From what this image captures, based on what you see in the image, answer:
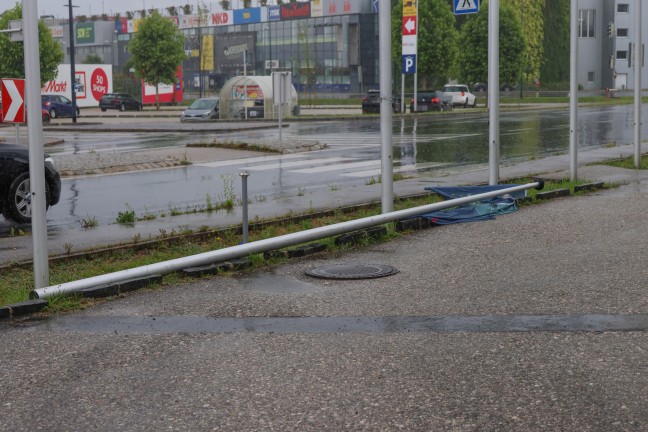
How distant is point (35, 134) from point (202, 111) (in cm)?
4191

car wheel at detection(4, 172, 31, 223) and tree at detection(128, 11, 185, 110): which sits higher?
tree at detection(128, 11, 185, 110)

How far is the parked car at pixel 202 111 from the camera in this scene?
4931 centimetres

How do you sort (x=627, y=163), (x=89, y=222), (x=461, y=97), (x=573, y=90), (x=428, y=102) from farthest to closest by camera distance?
(x=461, y=97), (x=428, y=102), (x=627, y=163), (x=573, y=90), (x=89, y=222)

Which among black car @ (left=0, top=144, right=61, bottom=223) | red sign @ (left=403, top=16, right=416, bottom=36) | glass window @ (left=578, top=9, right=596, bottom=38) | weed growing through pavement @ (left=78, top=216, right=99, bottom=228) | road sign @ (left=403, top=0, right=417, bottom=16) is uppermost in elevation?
glass window @ (left=578, top=9, right=596, bottom=38)

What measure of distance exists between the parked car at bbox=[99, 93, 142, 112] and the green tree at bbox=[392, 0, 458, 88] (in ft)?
62.2

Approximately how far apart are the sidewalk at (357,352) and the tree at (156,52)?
69.3 m

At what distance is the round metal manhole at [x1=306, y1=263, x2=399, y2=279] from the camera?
9430 millimetres

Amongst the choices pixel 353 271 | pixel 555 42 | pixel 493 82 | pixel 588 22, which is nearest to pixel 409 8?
pixel 493 82

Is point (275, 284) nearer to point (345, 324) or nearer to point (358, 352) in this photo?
point (345, 324)

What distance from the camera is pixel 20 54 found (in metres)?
66.9

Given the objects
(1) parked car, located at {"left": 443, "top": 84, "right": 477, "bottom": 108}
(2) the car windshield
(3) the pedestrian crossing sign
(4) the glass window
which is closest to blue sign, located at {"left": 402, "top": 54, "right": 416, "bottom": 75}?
(2) the car windshield

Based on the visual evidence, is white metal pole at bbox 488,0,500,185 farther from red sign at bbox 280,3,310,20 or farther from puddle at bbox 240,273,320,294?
red sign at bbox 280,3,310,20

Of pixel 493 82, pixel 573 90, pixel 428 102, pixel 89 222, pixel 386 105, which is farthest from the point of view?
pixel 428 102

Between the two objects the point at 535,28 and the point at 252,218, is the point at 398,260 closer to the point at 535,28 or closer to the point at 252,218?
the point at 252,218
